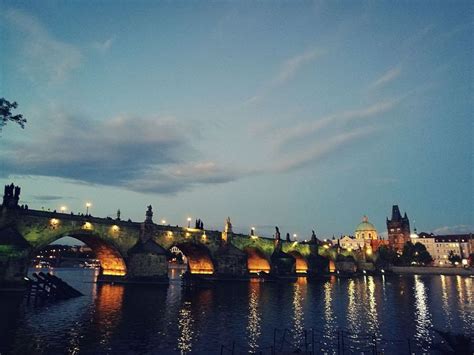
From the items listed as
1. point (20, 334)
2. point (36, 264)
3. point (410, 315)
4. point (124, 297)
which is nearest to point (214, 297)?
point (124, 297)

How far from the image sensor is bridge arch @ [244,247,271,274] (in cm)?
8843

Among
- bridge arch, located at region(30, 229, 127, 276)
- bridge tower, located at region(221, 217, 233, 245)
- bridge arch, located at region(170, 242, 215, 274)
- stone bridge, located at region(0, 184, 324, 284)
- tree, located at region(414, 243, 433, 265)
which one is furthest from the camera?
tree, located at region(414, 243, 433, 265)

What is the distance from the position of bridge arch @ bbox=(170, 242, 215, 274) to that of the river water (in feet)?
89.3

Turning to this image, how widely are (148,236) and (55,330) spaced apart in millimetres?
35275

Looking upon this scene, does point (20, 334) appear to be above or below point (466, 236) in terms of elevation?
below

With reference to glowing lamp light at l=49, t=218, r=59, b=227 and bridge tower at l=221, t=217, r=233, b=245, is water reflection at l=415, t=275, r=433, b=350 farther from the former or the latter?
glowing lamp light at l=49, t=218, r=59, b=227

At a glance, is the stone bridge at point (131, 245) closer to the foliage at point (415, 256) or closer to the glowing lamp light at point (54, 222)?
the glowing lamp light at point (54, 222)

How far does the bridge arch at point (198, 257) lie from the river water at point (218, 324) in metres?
27.2

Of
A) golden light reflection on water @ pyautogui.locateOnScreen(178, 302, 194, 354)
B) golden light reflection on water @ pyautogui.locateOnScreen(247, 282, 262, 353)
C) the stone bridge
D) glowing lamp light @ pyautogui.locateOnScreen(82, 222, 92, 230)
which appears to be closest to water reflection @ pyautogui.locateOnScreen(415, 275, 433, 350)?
golden light reflection on water @ pyautogui.locateOnScreen(247, 282, 262, 353)

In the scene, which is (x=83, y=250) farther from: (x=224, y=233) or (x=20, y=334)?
(x=20, y=334)

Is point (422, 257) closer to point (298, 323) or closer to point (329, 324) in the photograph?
point (329, 324)

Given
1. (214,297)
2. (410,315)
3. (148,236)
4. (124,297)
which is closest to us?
(410,315)

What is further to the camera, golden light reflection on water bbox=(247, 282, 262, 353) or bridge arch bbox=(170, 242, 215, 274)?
bridge arch bbox=(170, 242, 215, 274)

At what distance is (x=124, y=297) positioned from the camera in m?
41.2
